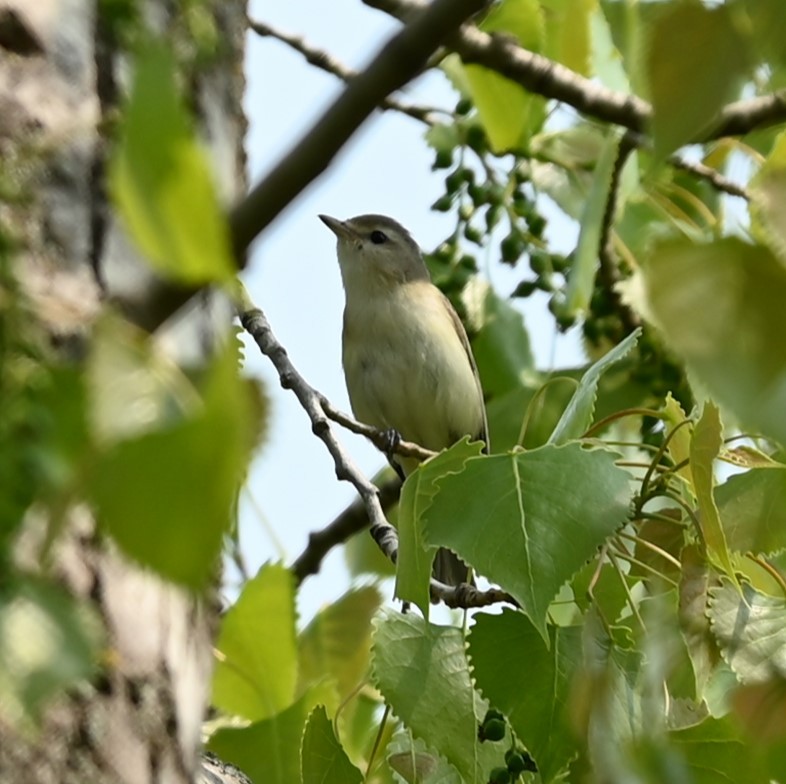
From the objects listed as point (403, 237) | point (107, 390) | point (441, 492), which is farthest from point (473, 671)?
point (403, 237)

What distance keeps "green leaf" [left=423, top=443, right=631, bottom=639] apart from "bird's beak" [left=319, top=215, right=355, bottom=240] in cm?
403

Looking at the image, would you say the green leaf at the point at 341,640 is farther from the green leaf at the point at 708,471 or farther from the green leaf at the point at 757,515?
the green leaf at the point at 708,471

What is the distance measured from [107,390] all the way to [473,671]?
154 cm

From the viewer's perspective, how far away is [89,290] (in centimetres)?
143

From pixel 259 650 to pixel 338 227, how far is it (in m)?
3.81

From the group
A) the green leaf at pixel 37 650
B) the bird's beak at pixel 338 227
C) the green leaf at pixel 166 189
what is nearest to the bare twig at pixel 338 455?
the green leaf at pixel 37 650

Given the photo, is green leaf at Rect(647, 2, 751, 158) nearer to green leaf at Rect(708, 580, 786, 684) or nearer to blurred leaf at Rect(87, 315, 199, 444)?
blurred leaf at Rect(87, 315, 199, 444)

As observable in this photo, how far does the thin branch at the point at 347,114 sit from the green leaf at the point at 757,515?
53.3 inches

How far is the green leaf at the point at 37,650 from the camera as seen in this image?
949mm

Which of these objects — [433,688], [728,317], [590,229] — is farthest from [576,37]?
[728,317]

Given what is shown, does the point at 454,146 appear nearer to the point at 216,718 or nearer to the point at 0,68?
the point at 216,718

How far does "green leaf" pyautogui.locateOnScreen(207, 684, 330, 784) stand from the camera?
9.32 ft

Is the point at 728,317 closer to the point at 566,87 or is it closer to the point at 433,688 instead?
the point at 433,688

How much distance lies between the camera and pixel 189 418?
0.90 m
